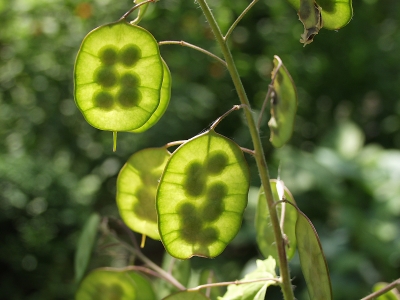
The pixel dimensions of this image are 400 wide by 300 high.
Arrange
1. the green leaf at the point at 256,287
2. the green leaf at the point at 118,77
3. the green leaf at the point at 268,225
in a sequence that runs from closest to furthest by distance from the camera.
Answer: the green leaf at the point at 118,77 < the green leaf at the point at 256,287 < the green leaf at the point at 268,225

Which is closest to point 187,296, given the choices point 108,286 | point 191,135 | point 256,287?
point 256,287

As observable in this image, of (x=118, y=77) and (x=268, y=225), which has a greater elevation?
(x=118, y=77)

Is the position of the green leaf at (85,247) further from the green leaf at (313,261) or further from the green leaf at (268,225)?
the green leaf at (313,261)

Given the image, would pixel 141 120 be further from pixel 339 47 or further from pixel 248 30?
pixel 339 47

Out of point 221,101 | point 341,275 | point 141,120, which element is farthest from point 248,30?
point 141,120

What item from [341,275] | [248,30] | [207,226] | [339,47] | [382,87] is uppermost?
[207,226]

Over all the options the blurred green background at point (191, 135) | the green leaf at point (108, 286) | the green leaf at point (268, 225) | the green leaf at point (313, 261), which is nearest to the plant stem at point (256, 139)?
the green leaf at point (313, 261)

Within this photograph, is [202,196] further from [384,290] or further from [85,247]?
[85,247]
